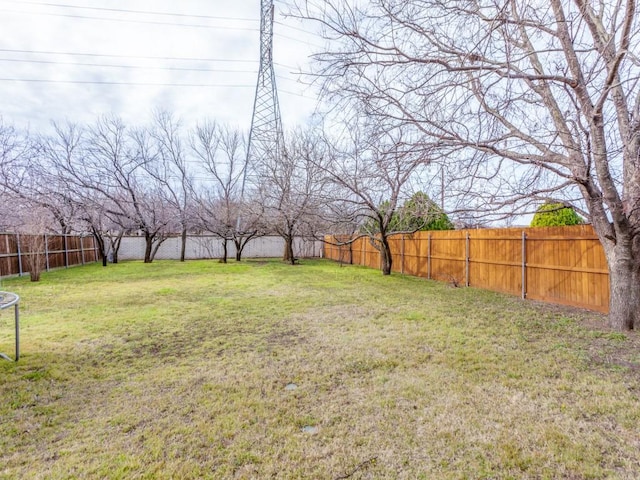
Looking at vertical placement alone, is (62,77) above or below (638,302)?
above

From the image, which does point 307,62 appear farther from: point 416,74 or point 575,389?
Result: point 575,389

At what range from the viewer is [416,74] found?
4062mm

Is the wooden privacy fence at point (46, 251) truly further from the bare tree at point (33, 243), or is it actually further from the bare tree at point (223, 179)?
the bare tree at point (223, 179)

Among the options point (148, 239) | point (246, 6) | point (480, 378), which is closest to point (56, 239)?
point (148, 239)

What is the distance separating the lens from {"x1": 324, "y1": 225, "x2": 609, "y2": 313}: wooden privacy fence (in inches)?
213

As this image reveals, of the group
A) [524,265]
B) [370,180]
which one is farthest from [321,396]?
[370,180]

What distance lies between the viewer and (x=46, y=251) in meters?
11.4

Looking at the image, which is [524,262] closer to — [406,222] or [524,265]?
[524,265]

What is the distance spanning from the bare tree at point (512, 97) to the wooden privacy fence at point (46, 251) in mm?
10227

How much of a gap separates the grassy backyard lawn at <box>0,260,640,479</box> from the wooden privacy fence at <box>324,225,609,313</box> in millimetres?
669

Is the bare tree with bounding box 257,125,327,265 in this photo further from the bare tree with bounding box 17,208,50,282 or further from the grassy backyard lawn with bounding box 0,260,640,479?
the bare tree with bounding box 17,208,50,282

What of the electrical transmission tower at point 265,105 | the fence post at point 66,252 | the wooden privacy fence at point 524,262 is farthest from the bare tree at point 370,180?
the fence post at point 66,252

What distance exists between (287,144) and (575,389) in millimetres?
11613

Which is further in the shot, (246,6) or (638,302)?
(246,6)
